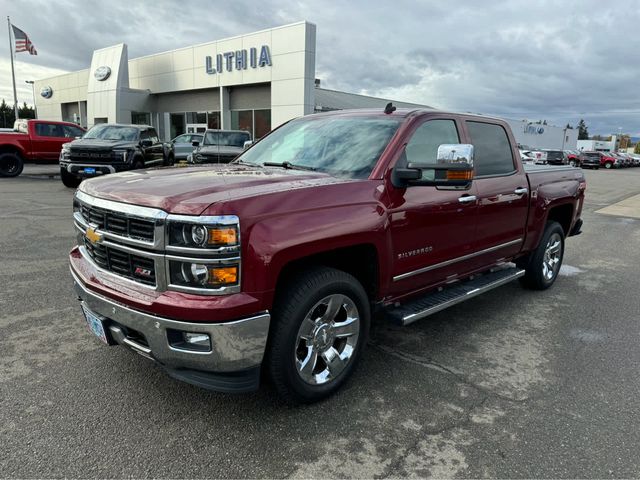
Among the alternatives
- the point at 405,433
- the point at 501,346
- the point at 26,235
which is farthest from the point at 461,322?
the point at 26,235

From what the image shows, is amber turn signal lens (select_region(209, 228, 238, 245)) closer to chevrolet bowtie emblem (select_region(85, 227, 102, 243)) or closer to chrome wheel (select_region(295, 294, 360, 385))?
chrome wheel (select_region(295, 294, 360, 385))

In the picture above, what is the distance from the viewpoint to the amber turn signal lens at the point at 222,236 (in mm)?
2443

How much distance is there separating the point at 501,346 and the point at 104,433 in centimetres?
311

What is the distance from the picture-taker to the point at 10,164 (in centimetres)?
1648

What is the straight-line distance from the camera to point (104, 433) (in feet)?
8.88

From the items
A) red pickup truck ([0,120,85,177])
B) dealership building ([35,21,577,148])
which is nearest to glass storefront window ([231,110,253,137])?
dealership building ([35,21,577,148])

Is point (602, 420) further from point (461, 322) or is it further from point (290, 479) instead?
point (290, 479)

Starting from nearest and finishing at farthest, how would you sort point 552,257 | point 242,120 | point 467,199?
point 467,199
point 552,257
point 242,120

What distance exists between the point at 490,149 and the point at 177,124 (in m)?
29.6

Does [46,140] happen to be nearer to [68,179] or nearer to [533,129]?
[68,179]

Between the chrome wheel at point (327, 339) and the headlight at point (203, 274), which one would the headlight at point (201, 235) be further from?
the chrome wheel at point (327, 339)

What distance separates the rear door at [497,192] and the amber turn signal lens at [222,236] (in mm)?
2516

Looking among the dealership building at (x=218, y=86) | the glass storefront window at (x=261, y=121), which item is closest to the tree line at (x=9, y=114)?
the dealership building at (x=218, y=86)

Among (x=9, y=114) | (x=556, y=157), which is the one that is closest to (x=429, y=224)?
(x=556, y=157)
